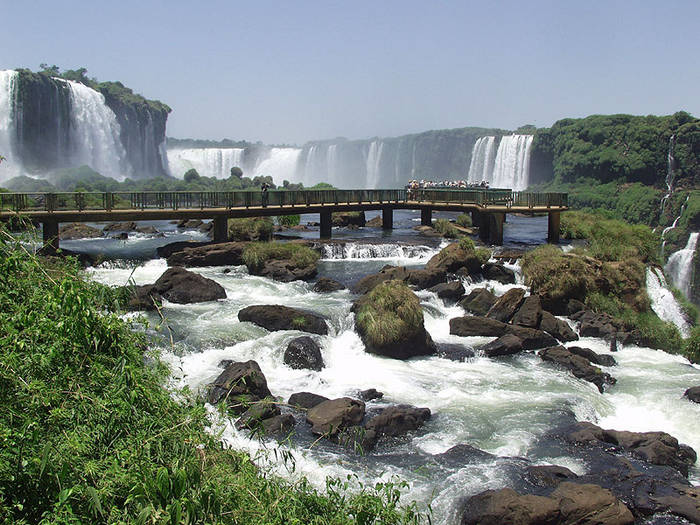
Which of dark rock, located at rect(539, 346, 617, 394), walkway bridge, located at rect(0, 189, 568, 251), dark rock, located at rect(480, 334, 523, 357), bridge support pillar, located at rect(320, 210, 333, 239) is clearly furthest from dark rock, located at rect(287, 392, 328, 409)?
bridge support pillar, located at rect(320, 210, 333, 239)

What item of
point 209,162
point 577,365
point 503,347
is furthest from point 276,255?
point 209,162

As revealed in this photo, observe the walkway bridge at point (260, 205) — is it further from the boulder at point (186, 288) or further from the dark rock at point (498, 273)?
the dark rock at point (498, 273)

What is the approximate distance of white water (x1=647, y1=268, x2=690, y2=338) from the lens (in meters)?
21.0

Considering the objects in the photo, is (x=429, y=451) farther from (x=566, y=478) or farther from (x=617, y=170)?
(x=617, y=170)

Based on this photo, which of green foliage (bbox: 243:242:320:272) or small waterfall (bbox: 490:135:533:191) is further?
small waterfall (bbox: 490:135:533:191)

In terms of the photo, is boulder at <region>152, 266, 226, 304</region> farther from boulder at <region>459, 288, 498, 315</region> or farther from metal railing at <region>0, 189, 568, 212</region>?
boulder at <region>459, 288, 498, 315</region>

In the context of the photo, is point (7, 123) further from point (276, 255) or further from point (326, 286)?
point (326, 286)

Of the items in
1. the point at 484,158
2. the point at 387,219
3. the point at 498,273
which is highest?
the point at 484,158

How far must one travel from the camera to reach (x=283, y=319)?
1628 cm

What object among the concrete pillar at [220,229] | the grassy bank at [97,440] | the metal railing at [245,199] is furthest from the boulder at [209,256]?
the grassy bank at [97,440]

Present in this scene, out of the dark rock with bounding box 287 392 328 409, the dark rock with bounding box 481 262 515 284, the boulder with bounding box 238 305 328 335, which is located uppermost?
the dark rock with bounding box 481 262 515 284

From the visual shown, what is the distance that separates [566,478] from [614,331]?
28.9 ft

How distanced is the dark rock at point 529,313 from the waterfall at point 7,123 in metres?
65.8

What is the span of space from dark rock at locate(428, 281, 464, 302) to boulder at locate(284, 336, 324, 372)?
20.8 feet
